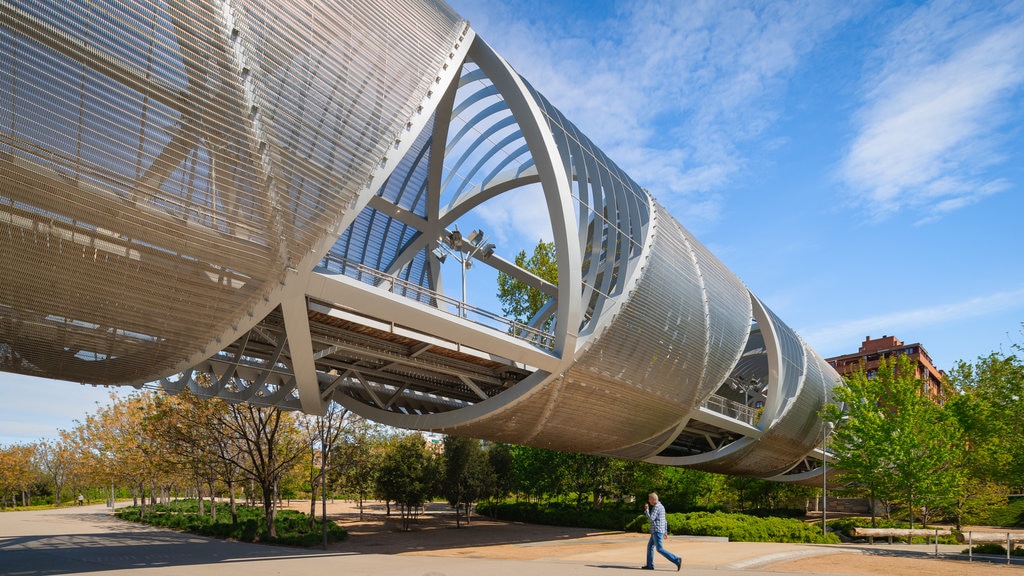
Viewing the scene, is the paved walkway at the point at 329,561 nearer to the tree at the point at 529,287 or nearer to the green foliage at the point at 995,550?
the green foliage at the point at 995,550

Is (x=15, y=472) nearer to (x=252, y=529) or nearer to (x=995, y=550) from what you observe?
(x=252, y=529)

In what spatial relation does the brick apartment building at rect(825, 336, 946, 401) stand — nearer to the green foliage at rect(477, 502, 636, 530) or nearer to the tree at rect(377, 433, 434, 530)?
the green foliage at rect(477, 502, 636, 530)

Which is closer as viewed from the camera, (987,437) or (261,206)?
(261,206)

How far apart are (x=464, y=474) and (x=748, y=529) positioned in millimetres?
16394

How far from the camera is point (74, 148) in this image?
32.5 ft

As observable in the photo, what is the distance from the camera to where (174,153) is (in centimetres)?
1087

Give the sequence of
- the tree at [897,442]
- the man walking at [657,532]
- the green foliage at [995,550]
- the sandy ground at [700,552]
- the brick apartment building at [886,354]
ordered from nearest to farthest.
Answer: the man walking at [657,532], the sandy ground at [700,552], the green foliage at [995,550], the tree at [897,442], the brick apartment building at [886,354]

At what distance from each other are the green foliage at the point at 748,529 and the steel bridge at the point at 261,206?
286 inches

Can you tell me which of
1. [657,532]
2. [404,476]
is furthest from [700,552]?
[404,476]

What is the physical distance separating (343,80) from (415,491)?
948 inches

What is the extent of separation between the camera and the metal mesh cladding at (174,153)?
9.68 metres

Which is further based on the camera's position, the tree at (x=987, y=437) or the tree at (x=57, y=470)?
the tree at (x=57, y=470)

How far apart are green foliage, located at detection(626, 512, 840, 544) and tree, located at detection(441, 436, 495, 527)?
12453 millimetres

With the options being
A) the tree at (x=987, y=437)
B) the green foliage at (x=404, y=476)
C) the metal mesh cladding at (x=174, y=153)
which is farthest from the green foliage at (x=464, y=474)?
the metal mesh cladding at (x=174, y=153)
